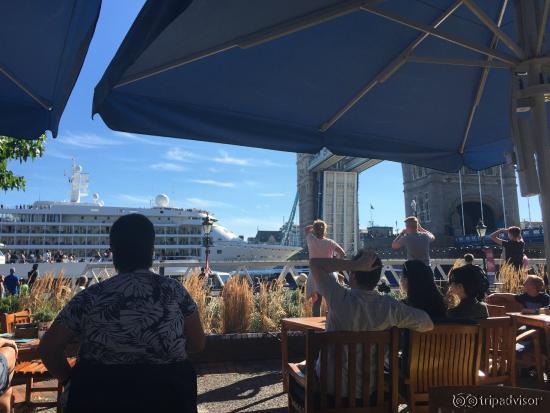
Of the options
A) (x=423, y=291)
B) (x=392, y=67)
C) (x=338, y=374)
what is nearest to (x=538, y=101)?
(x=392, y=67)

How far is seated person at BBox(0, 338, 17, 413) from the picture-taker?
5.91 feet

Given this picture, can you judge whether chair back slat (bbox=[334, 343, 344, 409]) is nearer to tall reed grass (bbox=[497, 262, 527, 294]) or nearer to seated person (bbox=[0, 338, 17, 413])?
seated person (bbox=[0, 338, 17, 413])

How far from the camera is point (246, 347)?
423 centimetres

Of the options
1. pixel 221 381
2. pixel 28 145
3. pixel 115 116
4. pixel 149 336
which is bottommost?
pixel 221 381

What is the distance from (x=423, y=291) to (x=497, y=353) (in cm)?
48

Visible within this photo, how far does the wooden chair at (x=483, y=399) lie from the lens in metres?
1.03

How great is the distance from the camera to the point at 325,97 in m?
2.97

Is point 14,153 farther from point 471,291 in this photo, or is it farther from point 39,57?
point 471,291

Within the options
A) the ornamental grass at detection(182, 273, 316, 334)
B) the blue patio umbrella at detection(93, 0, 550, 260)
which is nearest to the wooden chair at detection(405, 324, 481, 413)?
the blue patio umbrella at detection(93, 0, 550, 260)

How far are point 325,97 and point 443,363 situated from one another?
5.91 ft

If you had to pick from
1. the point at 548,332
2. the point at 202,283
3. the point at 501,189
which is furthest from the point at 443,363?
the point at 501,189

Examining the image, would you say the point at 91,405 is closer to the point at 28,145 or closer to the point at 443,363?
the point at 443,363

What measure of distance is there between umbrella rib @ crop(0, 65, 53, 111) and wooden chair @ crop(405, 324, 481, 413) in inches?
89.3

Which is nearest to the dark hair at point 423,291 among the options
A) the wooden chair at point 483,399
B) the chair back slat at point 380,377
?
the chair back slat at point 380,377
